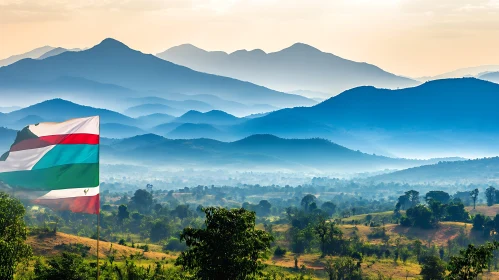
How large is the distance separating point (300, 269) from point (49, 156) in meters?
57.0

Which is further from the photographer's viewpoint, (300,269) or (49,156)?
(300,269)

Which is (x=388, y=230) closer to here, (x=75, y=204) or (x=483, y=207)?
(x=483, y=207)

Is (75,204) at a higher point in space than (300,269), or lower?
higher

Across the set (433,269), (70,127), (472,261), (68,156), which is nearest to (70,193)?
(68,156)

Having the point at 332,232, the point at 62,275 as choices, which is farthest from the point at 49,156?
the point at 332,232

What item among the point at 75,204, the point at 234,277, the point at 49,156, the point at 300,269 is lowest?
the point at 300,269

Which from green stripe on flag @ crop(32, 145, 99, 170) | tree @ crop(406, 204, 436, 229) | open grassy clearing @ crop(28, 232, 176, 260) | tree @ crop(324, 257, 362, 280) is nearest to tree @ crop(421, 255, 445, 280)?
tree @ crop(324, 257, 362, 280)

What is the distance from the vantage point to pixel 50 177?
3578cm

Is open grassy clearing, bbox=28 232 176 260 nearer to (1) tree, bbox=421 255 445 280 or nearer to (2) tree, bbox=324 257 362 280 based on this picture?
(2) tree, bbox=324 257 362 280

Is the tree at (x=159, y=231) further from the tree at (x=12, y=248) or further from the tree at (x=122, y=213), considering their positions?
the tree at (x=12, y=248)

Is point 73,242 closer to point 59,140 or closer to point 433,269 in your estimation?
point 433,269

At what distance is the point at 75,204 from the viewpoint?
35406mm

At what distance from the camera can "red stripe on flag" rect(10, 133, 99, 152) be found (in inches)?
1390

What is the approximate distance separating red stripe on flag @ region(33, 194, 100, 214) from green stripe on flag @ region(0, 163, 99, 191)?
0.73m
